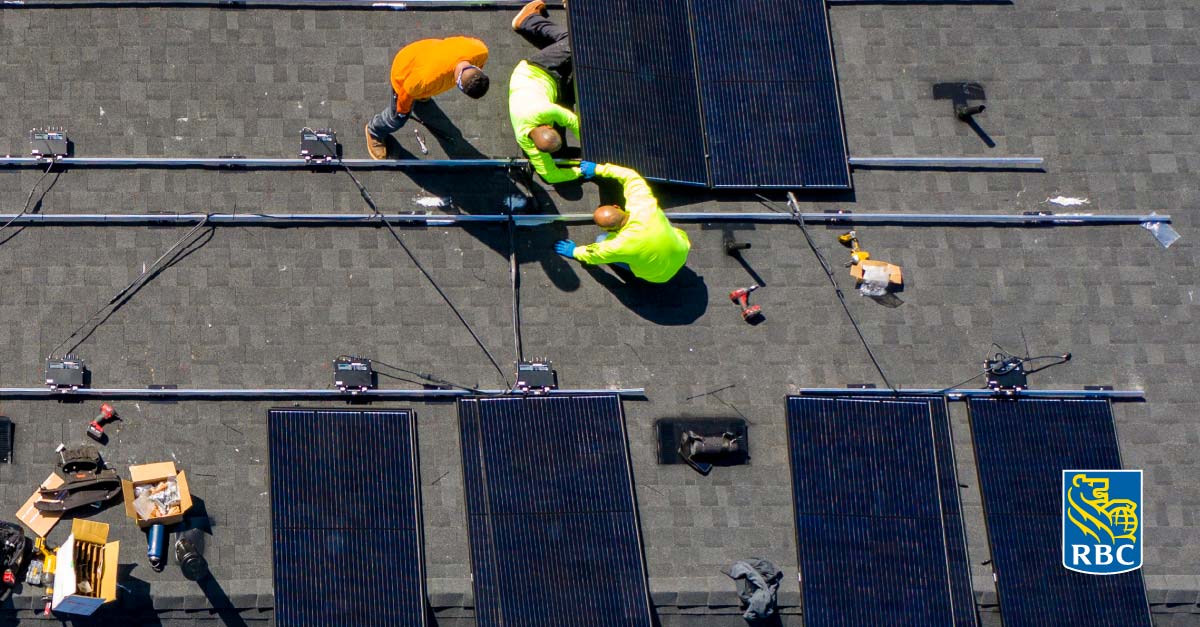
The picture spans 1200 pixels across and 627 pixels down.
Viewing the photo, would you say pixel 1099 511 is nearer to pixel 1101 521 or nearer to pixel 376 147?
pixel 1101 521

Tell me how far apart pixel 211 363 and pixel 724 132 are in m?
10.8

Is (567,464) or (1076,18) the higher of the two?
(1076,18)

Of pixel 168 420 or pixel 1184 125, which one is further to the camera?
pixel 1184 125

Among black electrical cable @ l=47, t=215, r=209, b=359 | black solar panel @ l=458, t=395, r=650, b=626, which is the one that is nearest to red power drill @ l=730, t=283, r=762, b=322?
black solar panel @ l=458, t=395, r=650, b=626

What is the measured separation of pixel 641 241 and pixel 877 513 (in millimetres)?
6789

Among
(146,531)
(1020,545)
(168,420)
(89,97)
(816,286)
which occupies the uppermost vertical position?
(89,97)

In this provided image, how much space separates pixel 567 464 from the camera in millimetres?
21609

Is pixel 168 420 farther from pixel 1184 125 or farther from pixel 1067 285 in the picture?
pixel 1184 125

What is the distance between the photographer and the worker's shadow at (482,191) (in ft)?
74.4

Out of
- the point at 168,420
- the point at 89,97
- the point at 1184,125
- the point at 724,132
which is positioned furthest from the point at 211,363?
the point at 1184,125

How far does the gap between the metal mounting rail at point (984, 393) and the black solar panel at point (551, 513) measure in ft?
13.7

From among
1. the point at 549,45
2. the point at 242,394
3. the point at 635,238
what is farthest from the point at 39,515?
the point at 549,45

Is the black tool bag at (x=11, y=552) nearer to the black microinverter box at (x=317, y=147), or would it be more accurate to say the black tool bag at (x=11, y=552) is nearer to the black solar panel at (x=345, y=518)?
the black solar panel at (x=345, y=518)

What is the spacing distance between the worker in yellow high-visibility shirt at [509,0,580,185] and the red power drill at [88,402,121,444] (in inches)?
354
